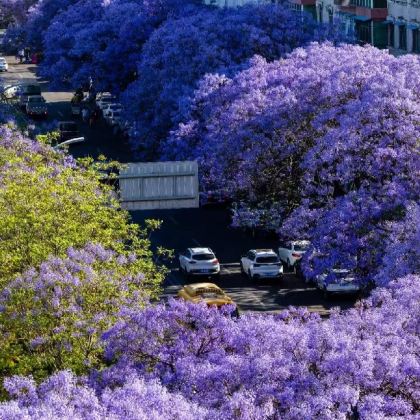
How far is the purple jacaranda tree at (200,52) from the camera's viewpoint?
73500mm

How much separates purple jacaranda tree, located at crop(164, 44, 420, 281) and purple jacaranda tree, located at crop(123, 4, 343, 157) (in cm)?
733

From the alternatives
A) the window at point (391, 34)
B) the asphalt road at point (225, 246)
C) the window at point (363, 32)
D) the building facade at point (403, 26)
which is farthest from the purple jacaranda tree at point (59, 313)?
the window at point (363, 32)

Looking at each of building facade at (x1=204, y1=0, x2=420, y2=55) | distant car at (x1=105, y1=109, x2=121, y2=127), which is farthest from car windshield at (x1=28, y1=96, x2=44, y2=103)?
building facade at (x1=204, y1=0, x2=420, y2=55)

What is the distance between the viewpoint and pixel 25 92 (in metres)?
Answer: 106

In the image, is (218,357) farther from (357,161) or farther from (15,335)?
(357,161)

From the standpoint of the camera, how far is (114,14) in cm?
9825

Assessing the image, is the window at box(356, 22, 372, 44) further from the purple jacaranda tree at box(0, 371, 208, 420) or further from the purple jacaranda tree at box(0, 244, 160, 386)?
the purple jacaranda tree at box(0, 371, 208, 420)

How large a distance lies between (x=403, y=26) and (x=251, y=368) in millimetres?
54913

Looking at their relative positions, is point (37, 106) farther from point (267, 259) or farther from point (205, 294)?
point (205, 294)

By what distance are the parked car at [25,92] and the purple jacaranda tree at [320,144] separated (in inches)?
1566

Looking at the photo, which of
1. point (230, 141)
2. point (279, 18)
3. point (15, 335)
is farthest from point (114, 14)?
point (15, 335)

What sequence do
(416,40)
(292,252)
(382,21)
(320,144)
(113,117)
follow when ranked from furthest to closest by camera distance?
(113,117) < (382,21) < (416,40) < (292,252) < (320,144)

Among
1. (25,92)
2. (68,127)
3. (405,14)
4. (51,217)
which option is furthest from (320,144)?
(25,92)

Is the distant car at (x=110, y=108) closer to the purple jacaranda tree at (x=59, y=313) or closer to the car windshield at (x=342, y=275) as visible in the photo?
the car windshield at (x=342, y=275)
